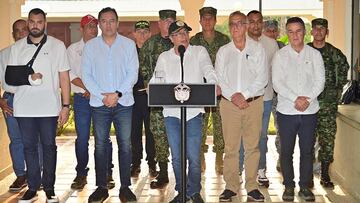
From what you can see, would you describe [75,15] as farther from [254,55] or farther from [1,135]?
[254,55]

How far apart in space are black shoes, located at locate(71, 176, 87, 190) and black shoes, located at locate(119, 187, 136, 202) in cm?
75

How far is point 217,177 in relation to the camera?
262 inches

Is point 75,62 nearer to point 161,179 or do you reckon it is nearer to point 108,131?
point 108,131

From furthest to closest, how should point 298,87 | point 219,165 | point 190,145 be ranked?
point 219,165 < point 298,87 < point 190,145

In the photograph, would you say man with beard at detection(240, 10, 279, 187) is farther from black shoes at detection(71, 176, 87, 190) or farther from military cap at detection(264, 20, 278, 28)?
black shoes at detection(71, 176, 87, 190)

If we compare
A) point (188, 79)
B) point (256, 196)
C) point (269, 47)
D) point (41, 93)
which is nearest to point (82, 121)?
point (41, 93)

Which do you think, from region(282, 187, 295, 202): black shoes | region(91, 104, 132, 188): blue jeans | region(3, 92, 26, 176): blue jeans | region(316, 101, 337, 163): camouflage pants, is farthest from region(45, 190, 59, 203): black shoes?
region(316, 101, 337, 163): camouflage pants

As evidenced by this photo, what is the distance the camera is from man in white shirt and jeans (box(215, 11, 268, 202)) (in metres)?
5.32

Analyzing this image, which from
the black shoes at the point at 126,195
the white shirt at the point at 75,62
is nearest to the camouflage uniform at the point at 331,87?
the black shoes at the point at 126,195

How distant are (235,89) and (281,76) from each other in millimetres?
413

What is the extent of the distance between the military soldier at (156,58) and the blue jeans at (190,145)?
81cm

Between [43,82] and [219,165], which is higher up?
[43,82]

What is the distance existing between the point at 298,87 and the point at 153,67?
4.68ft

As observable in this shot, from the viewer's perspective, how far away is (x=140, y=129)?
673cm
